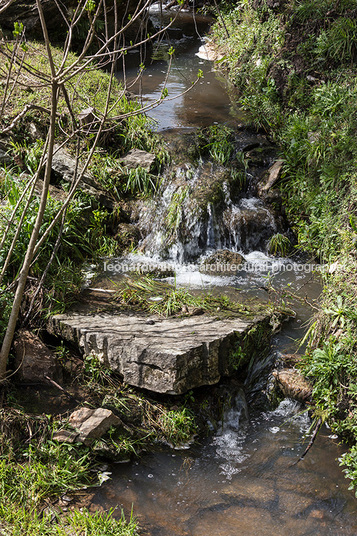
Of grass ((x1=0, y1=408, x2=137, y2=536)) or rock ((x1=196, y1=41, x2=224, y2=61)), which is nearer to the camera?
grass ((x1=0, y1=408, x2=137, y2=536))

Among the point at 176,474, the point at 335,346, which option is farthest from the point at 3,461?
the point at 335,346

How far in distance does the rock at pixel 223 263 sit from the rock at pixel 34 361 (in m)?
2.46

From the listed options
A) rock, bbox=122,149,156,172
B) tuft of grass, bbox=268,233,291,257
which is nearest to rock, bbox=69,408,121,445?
tuft of grass, bbox=268,233,291,257

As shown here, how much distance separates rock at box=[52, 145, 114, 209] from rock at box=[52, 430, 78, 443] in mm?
3503

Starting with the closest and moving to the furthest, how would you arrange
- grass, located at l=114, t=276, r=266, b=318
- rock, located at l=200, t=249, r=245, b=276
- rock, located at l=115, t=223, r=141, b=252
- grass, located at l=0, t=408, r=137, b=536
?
grass, located at l=0, t=408, r=137, b=536 → grass, located at l=114, t=276, r=266, b=318 → rock, located at l=200, t=249, r=245, b=276 → rock, located at l=115, t=223, r=141, b=252

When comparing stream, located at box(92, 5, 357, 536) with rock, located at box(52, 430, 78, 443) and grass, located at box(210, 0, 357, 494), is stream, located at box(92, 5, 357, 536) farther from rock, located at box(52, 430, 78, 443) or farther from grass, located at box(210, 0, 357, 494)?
rock, located at box(52, 430, 78, 443)

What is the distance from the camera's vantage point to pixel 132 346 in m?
4.23

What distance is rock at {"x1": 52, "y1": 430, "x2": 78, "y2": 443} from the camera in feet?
12.2

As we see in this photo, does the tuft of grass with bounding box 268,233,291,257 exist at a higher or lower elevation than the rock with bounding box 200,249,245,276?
higher

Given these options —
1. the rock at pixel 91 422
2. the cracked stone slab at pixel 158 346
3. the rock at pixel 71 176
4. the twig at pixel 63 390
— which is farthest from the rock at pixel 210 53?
the rock at pixel 91 422

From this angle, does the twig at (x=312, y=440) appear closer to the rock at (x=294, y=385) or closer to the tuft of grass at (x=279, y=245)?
the rock at (x=294, y=385)

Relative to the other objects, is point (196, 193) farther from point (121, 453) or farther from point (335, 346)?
point (121, 453)

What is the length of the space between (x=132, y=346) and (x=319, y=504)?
1861 mm

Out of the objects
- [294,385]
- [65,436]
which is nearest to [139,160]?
[294,385]
